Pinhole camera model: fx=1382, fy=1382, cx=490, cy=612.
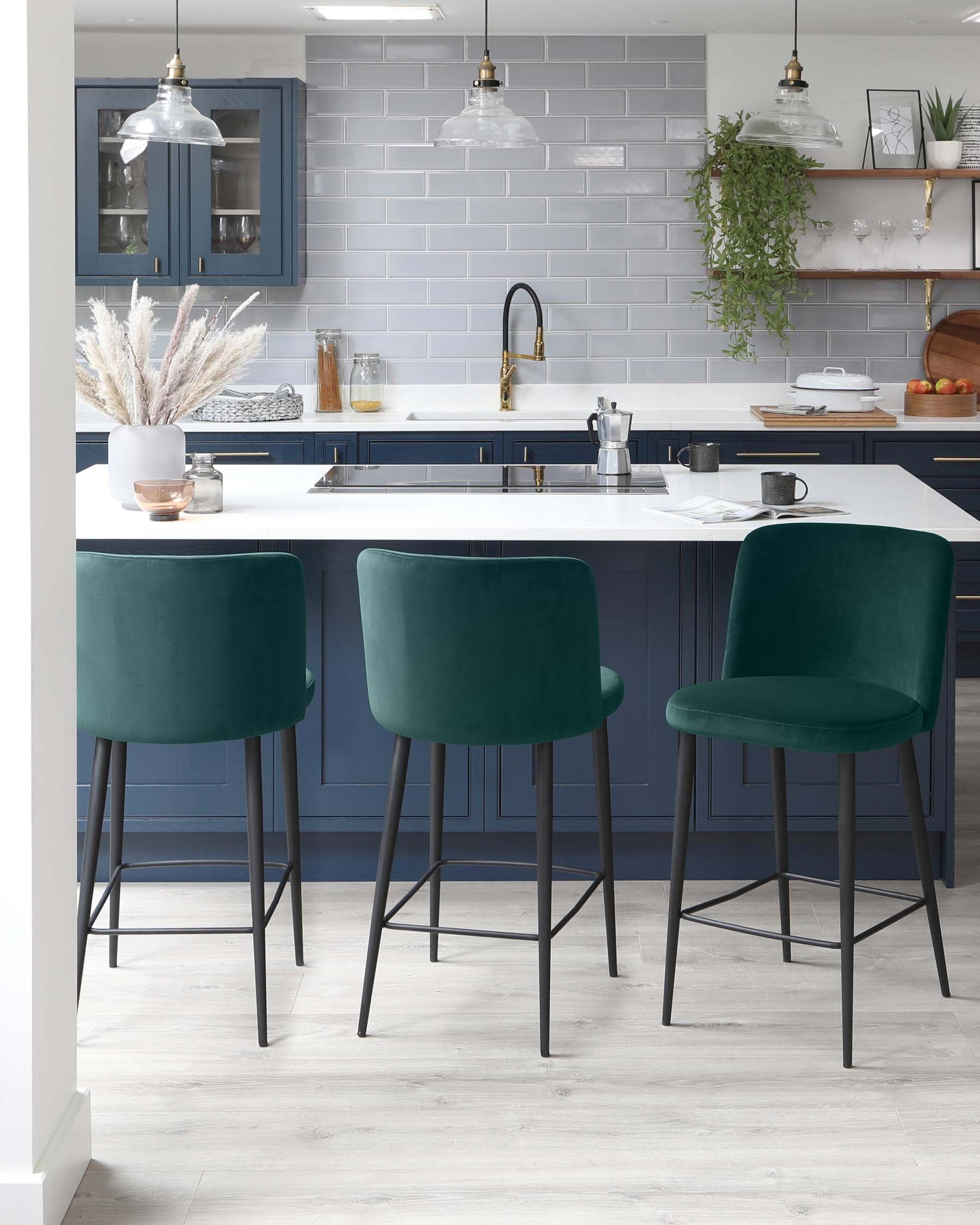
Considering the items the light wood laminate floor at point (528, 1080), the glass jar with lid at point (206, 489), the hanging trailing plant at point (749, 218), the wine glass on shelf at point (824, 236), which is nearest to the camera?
the light wood laminate floor at point (528, 1080)

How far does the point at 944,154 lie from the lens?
573cm

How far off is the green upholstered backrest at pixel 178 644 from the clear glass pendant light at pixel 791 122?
6.58 feet

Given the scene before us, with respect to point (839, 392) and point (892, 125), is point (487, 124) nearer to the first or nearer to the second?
point (839, 392)

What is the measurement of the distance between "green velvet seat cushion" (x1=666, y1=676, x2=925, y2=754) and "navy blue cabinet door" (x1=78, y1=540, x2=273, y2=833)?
47.7 inches

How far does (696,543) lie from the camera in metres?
3.46

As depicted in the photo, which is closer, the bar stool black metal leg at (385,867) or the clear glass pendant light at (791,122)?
the bar stool black metal leg at (385,867)

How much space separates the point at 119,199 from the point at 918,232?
3280mm

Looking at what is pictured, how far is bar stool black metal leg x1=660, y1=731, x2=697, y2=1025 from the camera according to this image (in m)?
2.79

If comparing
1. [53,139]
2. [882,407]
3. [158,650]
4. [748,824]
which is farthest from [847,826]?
[882,407]

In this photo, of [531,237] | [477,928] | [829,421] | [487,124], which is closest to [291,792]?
[477,928]

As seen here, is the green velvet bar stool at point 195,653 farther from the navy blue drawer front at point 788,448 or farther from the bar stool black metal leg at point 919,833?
the navy blue drawer front at point 788,448

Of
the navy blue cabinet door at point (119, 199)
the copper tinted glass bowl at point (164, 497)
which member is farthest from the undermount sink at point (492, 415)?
the copper tinted glass bowl at point (164, 497)

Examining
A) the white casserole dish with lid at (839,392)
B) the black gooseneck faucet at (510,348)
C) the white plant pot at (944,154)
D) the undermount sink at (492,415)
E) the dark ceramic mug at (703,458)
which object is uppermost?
the white plant pot at (944,154)

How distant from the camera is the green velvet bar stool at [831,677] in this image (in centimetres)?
265
